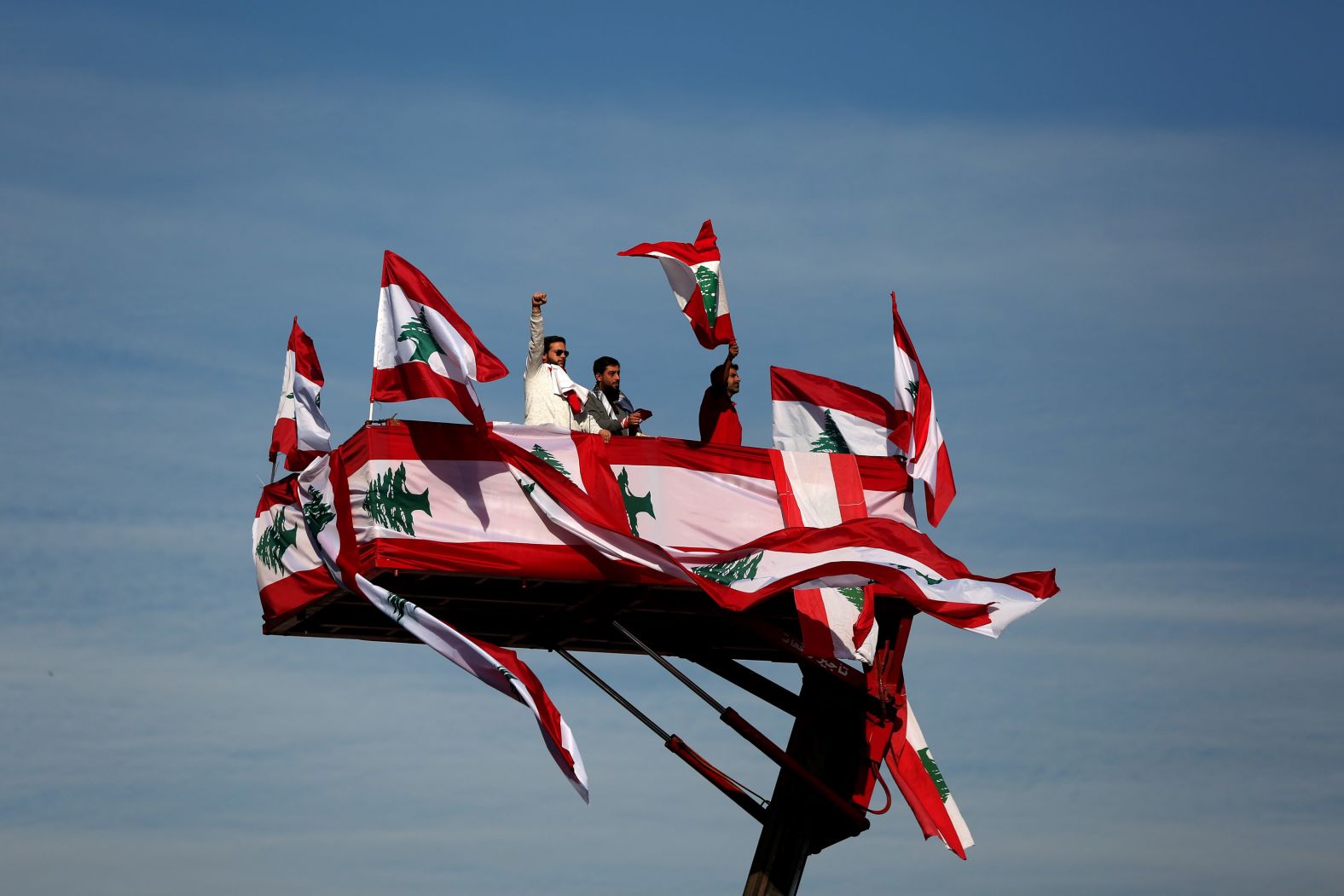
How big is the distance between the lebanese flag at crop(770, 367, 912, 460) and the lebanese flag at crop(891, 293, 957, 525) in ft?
0.73

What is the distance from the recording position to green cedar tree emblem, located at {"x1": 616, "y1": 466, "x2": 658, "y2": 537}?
28250 mm

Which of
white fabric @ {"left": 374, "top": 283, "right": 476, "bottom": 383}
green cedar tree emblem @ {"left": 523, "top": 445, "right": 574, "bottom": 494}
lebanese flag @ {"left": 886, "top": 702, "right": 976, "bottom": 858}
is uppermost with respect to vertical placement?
white fabric @ {"left": 374, "top": 283, "right": 476, "bottom": 383}

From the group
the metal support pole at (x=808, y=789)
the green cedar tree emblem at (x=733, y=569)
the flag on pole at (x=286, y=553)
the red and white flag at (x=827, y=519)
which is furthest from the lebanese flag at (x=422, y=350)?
the metal support pole at (x=808, y=789)

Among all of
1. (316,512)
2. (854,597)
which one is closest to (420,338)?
(316,512)

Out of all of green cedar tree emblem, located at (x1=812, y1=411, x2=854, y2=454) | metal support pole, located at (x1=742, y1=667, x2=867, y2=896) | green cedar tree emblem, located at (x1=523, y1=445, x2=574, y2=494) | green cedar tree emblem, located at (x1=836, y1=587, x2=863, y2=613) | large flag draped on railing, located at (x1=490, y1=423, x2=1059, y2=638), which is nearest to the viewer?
large flag draped on railing, located at (x1=490, y1=423, x2=1059, y2=638)

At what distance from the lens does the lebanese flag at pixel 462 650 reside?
27031mm

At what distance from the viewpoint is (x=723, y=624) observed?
3147cm

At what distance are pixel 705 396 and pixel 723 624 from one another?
3665mm

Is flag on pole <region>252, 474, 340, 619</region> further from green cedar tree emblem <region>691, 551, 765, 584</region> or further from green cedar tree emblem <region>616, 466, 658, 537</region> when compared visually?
green cedar tree emblem <region>691, 551, 765, 584</region>

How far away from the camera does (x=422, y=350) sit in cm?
2814

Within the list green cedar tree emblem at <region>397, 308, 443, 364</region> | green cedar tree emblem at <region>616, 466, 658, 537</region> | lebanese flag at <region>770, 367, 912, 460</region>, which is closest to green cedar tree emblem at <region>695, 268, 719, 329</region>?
lebanese flag at <region>770, 367, 912, 460</region>

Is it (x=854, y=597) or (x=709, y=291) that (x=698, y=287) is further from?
(x=854, y=597)

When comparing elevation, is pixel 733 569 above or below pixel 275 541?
below

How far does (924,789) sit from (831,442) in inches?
206
